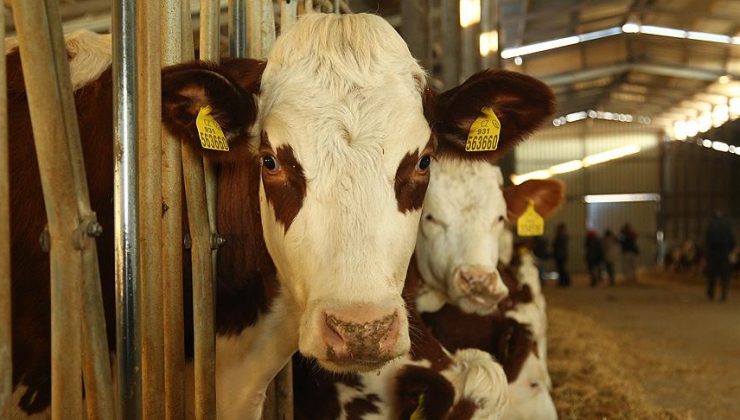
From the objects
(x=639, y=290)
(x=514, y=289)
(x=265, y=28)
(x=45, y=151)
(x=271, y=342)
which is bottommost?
(x=639, y=290)

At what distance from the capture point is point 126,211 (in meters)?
2.06

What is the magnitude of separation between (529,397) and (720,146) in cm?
2725

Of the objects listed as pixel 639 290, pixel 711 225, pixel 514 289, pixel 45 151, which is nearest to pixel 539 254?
pixel 639 290

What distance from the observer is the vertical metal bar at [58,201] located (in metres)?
1.73

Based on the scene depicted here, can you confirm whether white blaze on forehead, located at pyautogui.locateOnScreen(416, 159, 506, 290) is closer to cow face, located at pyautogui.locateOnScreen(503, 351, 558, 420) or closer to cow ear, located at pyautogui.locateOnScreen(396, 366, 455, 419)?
cow face, located at pyautogui.locateOnScreen(503, 351, 558, 420)

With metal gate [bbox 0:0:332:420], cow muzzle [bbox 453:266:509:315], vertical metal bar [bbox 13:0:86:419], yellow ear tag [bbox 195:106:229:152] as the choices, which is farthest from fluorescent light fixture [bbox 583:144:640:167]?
vertical metal bar [bbox 13:0:86:419]

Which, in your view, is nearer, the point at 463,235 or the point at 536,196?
the point at 463,235

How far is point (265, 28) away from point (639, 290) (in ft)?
58.9

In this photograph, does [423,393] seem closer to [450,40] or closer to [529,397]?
[529,397]

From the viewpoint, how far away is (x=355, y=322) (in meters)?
1.98

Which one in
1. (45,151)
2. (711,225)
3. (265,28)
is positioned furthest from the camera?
(711,225)

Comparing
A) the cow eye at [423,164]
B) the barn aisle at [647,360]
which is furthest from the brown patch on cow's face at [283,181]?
the barn aisle at [647,360]

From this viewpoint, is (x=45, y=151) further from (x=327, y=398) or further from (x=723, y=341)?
(x=723, y=341)

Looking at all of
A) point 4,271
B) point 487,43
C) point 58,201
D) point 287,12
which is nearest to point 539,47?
point 487,43
